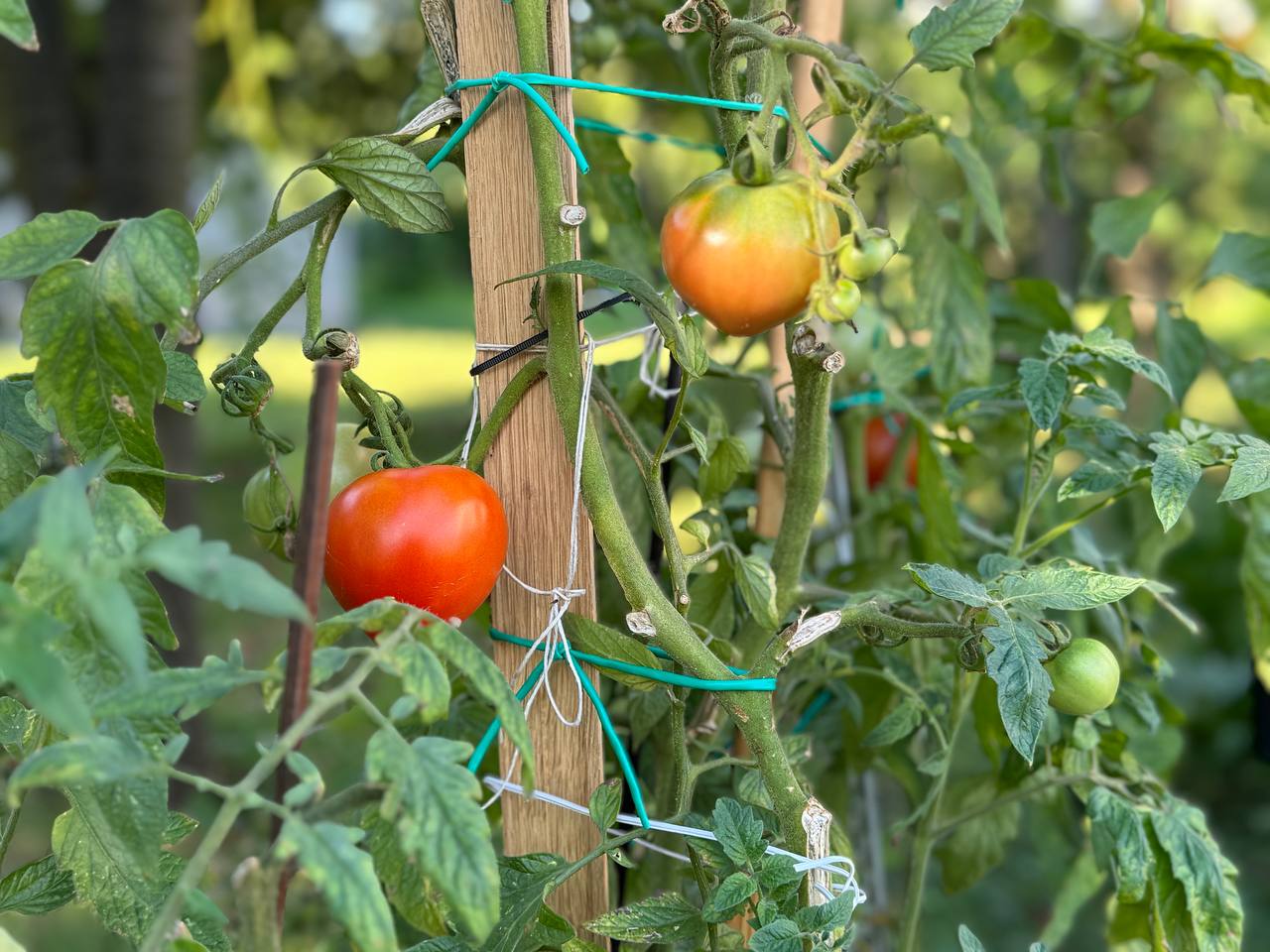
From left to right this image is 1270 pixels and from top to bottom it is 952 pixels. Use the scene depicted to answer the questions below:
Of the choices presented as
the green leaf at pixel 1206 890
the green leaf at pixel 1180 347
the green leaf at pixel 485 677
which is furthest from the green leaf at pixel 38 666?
the green leaf at pixel 1180 347

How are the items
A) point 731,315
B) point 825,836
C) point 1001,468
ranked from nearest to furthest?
point 731,315 < point 825,836 < point 1001,468

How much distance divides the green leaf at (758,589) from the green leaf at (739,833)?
0.42 ft

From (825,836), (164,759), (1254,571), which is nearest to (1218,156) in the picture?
(1254,571)

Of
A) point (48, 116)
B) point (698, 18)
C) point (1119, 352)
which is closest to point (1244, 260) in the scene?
point (1119, 352)

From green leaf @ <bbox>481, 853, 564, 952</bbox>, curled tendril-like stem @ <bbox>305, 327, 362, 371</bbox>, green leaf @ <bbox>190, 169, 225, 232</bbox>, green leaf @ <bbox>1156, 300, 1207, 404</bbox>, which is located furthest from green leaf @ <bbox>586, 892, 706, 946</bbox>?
green leaf @ <bbox>1156, 300, 1207, 404</bbox>

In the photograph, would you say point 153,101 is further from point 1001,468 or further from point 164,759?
point 164,759

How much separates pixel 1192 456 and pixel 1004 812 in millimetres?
449

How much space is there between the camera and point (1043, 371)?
0.76m

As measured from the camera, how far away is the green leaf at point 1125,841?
0.74 meters

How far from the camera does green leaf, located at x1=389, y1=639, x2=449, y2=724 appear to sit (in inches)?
18.2

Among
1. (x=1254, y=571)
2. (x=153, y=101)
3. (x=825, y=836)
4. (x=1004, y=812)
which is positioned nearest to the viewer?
(x=825, y=836)

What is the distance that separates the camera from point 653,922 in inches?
25.8

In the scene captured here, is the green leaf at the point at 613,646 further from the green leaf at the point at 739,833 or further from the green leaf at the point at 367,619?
the green leaf at the point at 367,619

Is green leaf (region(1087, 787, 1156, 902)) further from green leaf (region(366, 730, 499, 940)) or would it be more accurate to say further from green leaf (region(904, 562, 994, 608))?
green leaf (region(366, 730, 499, 940))
